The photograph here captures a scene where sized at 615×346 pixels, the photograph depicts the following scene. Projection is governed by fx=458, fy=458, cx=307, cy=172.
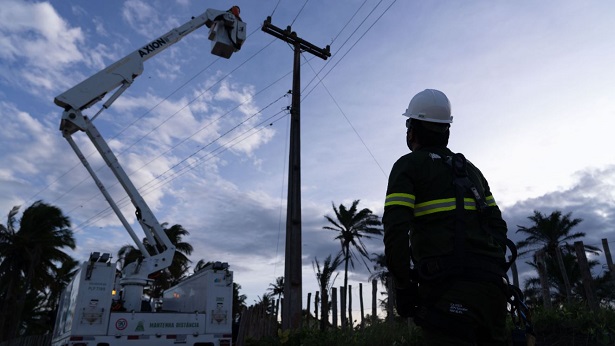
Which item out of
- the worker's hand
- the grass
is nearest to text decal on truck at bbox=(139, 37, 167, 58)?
the grass

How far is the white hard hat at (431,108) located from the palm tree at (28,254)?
33238mm

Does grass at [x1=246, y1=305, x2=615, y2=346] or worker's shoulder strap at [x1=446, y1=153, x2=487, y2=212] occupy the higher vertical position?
worker's shoulder strap at [x1=446, y1=153, x2=487, y2=212]

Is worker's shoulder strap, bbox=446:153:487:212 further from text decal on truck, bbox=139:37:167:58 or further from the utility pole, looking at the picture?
text decal on truck, bbox=139:37:167:58

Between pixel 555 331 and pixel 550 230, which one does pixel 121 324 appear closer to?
pixel 555 331

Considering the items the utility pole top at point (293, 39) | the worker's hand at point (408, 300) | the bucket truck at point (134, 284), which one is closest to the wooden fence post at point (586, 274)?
the bucket truck at point (134, 284)

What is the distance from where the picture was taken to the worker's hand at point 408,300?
2.69 metres

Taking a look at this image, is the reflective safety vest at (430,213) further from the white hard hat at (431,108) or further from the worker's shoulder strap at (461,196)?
the white hard hat at (431,108)

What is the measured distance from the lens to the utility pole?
12.6 m

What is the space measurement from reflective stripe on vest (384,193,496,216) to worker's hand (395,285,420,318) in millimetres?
474

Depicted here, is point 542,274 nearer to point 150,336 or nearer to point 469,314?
point 150,336

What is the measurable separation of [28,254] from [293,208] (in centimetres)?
2556

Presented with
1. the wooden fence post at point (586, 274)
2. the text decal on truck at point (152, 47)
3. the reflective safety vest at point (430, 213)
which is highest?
the text decal on truck at point (152, 47)

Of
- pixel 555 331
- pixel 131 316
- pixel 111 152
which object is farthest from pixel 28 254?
pixel 555 331

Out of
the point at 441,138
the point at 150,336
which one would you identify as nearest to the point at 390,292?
the point at 150,336
